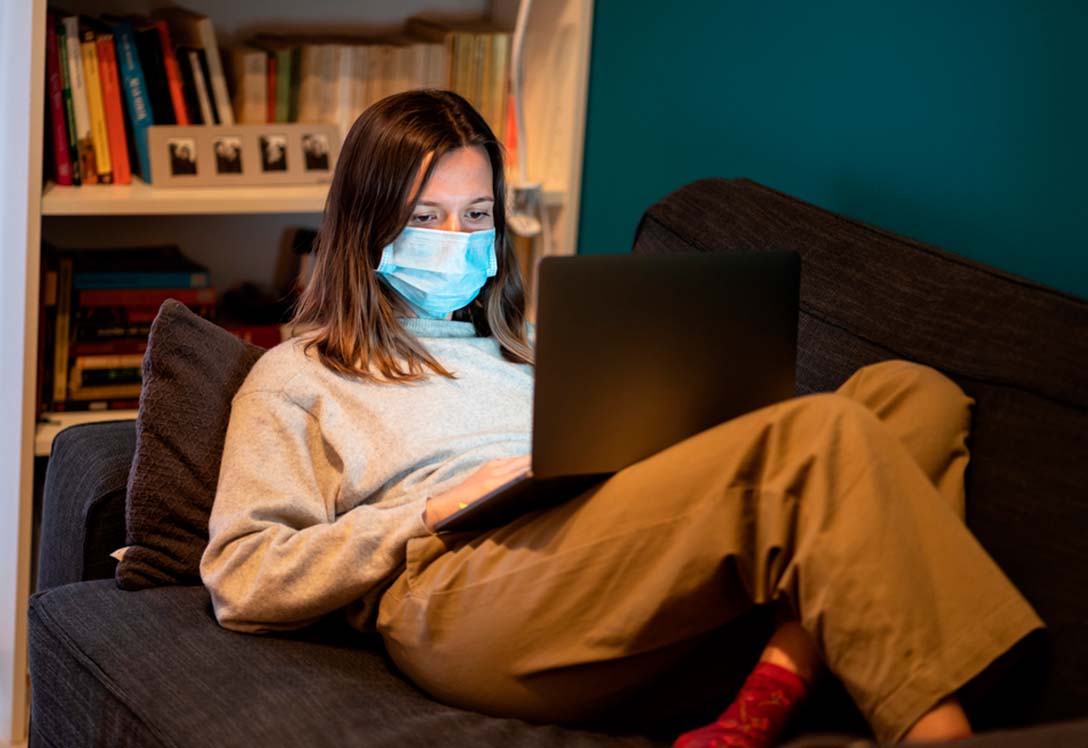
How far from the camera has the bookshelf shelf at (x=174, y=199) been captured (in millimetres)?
2006

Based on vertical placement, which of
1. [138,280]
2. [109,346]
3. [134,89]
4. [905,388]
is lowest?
[109,346]

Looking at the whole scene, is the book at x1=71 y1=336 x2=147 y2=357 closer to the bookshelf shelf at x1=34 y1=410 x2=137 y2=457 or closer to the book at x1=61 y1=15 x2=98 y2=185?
the bookshelf shelf at x1=34 y1=410 x2=137 y2=457

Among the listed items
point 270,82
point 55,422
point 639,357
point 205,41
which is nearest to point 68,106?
point 205,41

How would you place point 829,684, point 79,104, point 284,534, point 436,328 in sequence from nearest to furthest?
point 829,684, point 284,534, point 436,328, point 79,104

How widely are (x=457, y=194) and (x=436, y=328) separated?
0.58 ft

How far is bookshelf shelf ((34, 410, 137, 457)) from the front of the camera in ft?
6.79

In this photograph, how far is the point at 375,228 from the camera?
151cm

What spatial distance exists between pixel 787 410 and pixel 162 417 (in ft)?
2.36

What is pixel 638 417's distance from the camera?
1160 millimetres

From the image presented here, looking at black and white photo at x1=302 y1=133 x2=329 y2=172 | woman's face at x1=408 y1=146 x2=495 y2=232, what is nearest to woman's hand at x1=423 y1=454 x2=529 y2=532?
woman's face at x1=408 y1=146 x2=495 y2=232

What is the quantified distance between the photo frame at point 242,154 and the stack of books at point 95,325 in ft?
0.60

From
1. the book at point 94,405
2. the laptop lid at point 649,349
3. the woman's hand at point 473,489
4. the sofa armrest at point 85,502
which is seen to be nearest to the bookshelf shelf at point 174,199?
the book at point 94,405

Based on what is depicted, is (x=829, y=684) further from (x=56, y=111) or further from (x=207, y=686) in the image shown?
(x=56, y=111)

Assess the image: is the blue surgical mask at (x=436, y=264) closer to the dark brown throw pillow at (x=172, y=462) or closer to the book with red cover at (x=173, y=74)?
the dark brown throw pillow at (x=172, y=462)
